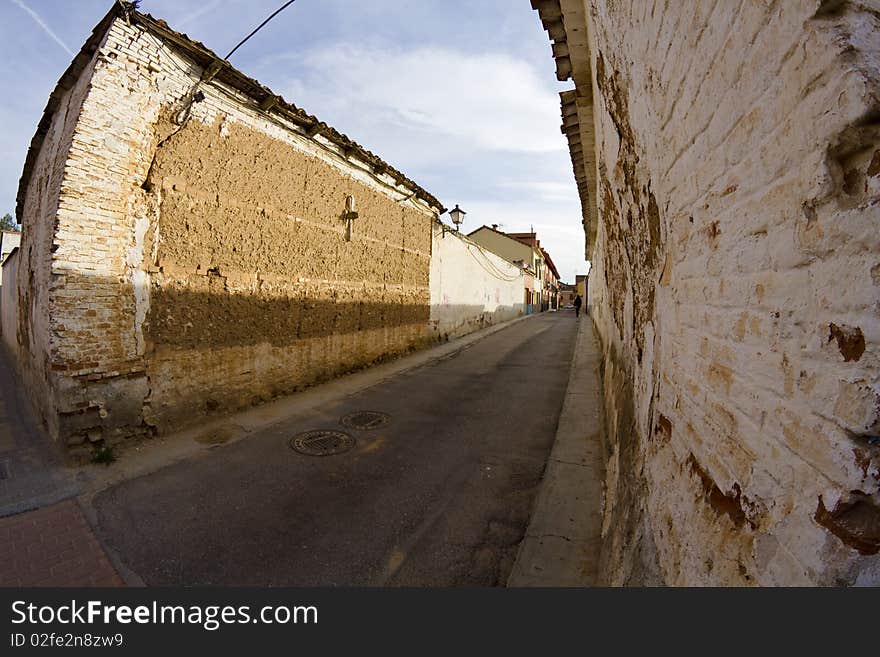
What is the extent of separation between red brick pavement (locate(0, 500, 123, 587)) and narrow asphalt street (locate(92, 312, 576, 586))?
14 centimetres

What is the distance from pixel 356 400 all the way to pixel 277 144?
450 centimetres

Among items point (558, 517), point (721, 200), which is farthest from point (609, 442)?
point (721, 200)

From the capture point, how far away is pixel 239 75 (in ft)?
18.0

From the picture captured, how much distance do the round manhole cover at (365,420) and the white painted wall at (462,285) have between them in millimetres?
6742

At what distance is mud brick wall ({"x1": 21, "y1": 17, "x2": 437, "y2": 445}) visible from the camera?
4.22 metres

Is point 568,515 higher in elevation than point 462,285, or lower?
lower

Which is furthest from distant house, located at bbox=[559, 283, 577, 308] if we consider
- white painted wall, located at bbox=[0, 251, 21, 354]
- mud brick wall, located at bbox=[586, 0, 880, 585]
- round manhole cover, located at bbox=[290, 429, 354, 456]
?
mud brick wall, located at bbox=[586, 0, 880, 585]

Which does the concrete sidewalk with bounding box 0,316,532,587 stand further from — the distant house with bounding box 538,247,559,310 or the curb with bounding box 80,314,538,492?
the distant house with bounding box 538,247,559,310

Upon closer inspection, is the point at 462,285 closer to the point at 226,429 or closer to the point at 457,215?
the point at 457,215

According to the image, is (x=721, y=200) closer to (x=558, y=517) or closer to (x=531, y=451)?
(x=558, y=517)

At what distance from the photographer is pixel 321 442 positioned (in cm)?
487

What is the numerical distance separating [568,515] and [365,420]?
323 cm

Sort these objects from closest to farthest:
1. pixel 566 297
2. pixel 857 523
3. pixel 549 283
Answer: pixel 857 523, pixel 549 283, pixel 566 297

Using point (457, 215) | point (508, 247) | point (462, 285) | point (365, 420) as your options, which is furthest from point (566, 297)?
point (365, 420)
